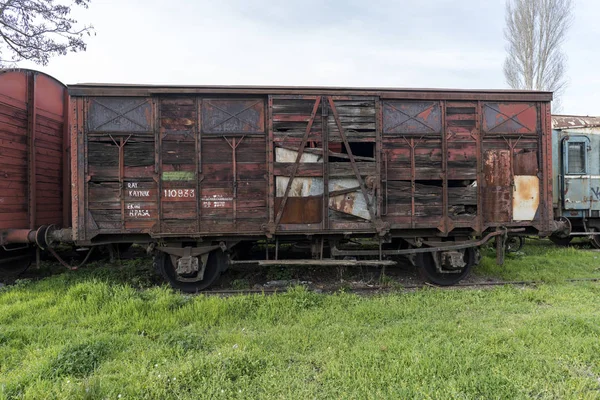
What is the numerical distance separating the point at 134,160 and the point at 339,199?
3.85 meters

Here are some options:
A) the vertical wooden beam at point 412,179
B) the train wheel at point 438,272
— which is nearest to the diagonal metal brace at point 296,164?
the vertical wooden beam at point 412,179

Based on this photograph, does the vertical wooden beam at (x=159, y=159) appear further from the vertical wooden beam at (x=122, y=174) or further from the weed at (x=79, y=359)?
the weed at (x=79, y=359)

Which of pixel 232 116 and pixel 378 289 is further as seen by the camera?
pixel 378 289

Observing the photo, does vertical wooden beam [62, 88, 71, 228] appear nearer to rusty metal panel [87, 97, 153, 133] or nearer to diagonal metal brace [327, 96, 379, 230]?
rusty metal panel [87, 97, 153, 133]

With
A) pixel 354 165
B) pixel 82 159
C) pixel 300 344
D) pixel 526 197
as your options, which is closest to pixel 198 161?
pixel 82 159

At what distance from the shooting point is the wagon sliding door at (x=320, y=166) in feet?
18.9

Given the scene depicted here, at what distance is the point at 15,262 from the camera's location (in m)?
6.96

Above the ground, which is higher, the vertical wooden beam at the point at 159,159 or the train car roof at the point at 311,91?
the train car roof at the point at 311,91

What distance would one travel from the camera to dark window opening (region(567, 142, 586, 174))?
369 inches

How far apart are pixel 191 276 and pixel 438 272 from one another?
5.01 meters

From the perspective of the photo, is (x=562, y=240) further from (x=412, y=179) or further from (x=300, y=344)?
(x=300, y=344)

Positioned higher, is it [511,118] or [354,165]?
[511,118]

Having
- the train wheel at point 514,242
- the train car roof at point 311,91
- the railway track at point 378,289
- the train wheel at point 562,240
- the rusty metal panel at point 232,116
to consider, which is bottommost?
the railway track at point 378,289

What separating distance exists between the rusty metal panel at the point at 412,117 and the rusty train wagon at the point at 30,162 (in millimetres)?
7152
